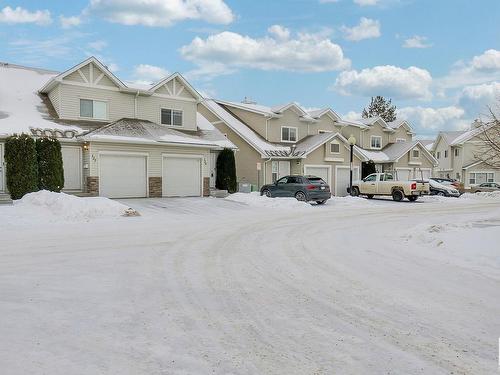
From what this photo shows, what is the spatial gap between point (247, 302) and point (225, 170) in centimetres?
2210

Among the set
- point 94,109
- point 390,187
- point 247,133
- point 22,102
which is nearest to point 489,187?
point 390,187

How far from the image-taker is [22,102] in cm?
2397

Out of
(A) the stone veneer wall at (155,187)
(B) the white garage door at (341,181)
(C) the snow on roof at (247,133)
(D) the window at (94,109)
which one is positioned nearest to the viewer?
(A) the stone veneer wall at (155,187)

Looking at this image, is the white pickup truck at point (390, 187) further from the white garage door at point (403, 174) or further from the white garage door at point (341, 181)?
the white garage door at point (403, 174)

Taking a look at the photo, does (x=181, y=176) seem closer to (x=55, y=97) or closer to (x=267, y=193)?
(x=267, y=193)

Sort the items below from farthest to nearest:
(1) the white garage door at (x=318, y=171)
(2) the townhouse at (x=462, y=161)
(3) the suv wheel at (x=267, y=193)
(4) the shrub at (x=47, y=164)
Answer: (2) the townhouse at (x=462, y=161)
(1) the white garage door at (x=318, y=171)
(3) the suv wheel at (x=267, y=193)
(4) the shrub at (x=47, y=164)

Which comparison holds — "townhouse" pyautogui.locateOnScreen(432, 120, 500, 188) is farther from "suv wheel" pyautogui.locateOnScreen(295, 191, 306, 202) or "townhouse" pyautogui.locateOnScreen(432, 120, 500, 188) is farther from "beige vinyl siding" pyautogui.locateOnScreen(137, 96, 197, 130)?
"beige vinyl siding" pyautogui.locateOnScreen(137, 96, 197, 130)

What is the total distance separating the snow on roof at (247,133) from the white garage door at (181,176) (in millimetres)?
6973

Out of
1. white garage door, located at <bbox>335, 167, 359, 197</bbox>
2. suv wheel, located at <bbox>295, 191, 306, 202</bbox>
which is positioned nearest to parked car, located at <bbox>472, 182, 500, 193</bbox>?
white garage door, located at <bbox>335, 167, 359, 197</bbox>

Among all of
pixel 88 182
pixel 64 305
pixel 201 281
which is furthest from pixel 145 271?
pixel 88 182

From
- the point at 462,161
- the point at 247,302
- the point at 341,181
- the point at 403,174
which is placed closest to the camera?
the point at 247,302

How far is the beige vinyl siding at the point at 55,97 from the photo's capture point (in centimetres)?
2345

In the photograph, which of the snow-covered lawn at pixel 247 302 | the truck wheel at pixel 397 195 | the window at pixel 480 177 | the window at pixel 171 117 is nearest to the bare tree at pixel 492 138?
the snow-covered lawn at pixel 247 302

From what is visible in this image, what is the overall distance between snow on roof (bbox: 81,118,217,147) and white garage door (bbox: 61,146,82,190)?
1.31m
